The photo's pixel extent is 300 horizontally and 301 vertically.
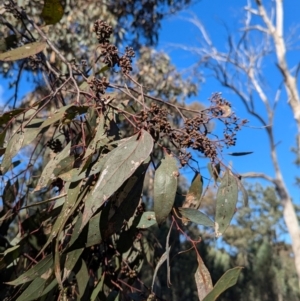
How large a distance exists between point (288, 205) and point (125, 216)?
6.30 metres

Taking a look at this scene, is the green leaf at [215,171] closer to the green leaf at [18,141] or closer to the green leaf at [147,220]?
the green leaf at [147,220]

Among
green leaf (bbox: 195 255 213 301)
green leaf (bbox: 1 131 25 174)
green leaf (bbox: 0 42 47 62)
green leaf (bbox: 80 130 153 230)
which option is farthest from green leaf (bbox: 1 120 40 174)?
green leaf (bbox: 195 255 213 301)

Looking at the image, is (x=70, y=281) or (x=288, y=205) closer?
(x=70, y=281)

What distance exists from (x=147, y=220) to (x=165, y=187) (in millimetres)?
146

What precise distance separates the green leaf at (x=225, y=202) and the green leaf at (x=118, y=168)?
0.51 ft

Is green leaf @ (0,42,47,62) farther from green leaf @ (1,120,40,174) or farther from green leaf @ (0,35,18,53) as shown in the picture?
green leaf @ (0,35,18,53)

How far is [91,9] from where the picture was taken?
399cm

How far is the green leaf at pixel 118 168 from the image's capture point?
562 mm

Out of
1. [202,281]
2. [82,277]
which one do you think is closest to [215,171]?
[202,281]

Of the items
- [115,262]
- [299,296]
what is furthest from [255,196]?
[115,262]

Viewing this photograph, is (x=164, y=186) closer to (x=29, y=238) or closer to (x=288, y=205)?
(x=29, y=238)

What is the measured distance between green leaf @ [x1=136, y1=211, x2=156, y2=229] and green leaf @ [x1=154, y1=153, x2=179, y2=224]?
13cm

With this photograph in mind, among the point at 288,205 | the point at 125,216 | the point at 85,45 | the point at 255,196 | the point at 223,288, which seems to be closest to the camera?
the point at 223,288

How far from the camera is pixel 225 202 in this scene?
685 mm
